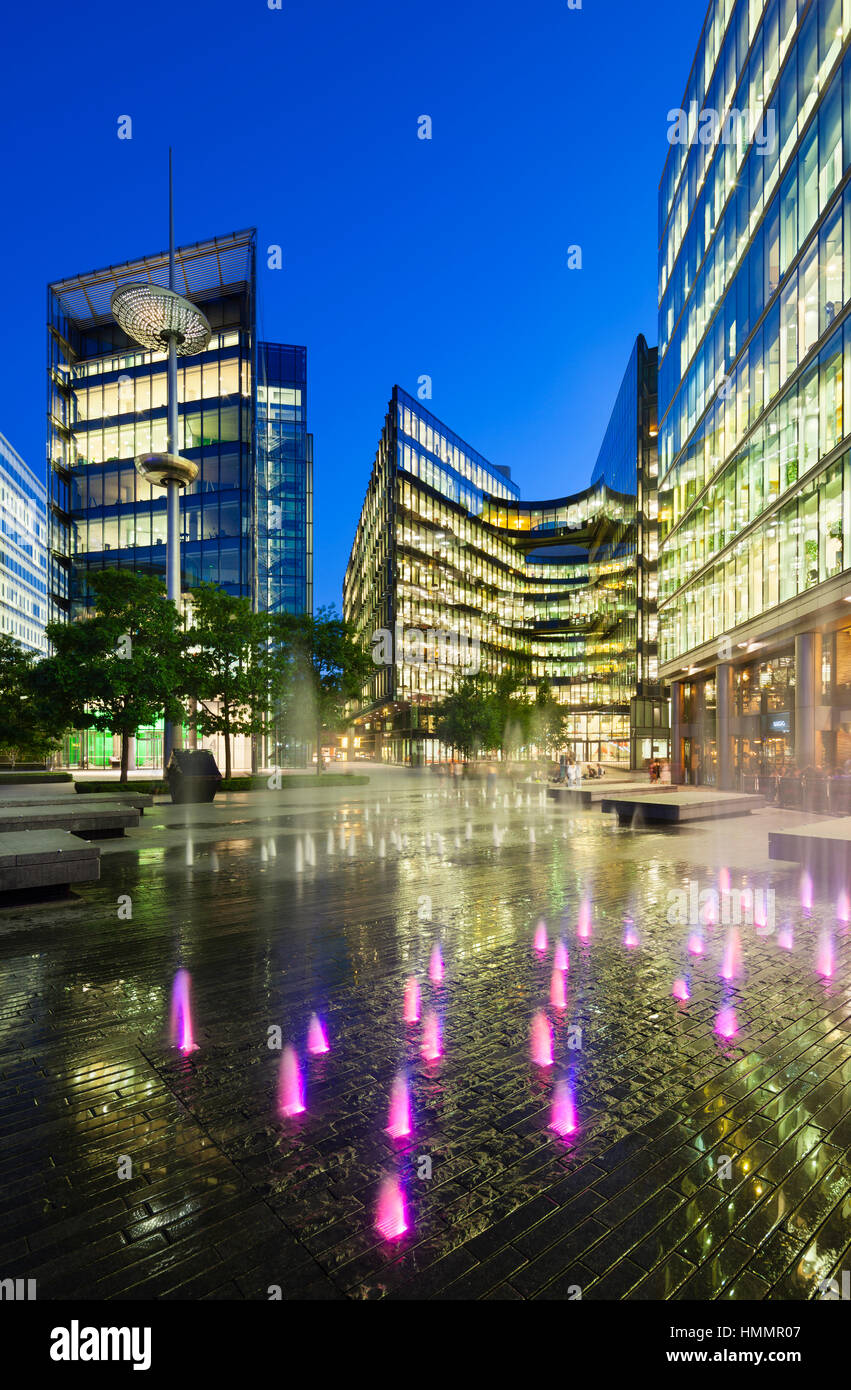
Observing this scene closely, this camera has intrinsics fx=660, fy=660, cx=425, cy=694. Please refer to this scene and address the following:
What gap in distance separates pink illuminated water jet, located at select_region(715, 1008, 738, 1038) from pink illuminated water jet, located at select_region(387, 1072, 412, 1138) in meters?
2.29

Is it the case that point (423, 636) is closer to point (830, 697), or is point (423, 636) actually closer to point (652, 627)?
point (652, 627)

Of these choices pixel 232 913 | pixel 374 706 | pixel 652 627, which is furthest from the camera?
pixel 374 706

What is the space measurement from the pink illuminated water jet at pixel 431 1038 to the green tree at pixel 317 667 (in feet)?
101

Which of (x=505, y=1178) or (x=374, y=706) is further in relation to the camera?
(x=374, y=706)

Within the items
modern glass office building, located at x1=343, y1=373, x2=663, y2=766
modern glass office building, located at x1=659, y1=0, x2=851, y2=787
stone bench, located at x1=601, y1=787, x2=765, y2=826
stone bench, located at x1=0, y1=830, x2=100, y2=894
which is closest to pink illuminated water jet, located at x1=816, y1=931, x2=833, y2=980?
stone bench, located at x1=0, y1=830, x2=100, y2=894

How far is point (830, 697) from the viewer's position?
2103 centimetres

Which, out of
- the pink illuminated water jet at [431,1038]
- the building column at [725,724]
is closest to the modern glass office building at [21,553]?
the building column at [725,724]

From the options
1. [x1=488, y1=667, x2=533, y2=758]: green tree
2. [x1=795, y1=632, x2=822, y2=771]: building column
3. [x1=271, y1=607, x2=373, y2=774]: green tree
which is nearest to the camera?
[x1=795, y1=632, x2=822, y2=771]: building column

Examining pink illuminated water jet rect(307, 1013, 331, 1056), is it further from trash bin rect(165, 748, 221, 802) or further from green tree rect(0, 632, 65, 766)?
green tree rect(0, 632, 65, 766)

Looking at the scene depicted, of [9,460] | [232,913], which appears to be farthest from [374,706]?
[9,460]

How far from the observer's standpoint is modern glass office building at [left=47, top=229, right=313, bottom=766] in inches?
1887

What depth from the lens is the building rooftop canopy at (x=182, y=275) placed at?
4775cm
